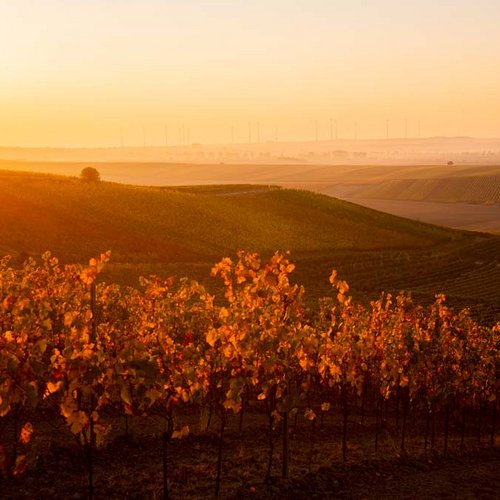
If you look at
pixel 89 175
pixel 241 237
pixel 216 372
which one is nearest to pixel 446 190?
pixel 89 175

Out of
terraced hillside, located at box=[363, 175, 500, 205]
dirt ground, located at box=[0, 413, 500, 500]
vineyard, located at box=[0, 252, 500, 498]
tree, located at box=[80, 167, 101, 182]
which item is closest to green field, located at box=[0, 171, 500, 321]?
tree, located at box=[80, 167, 101, 182]

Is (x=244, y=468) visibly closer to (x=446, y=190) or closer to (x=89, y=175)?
(x=89, y=175)

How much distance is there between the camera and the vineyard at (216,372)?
1359cm

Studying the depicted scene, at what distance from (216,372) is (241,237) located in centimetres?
5674

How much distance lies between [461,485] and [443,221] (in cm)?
10302

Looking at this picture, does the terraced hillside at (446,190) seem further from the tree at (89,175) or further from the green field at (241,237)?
the tree at (89,175)

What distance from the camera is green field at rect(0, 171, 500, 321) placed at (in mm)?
60156

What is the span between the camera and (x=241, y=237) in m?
78.1

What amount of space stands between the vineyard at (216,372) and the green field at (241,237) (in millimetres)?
23475

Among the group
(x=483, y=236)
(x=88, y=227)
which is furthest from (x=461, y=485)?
(x=483, y=236)

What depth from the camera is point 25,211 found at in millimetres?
75125

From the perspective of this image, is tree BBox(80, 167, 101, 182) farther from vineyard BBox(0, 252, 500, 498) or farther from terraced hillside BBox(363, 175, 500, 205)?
terraced hillside BBox(363, 175, 500, 205)

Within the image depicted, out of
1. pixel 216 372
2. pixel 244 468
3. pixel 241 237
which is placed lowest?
pixel 241 237

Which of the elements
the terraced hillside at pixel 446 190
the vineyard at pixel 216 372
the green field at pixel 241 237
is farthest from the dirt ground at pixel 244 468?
the terraced hillside at pixel 446 190
